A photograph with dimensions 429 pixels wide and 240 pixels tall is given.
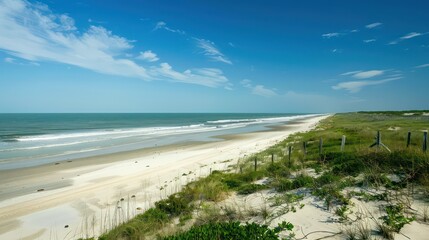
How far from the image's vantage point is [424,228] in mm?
4570

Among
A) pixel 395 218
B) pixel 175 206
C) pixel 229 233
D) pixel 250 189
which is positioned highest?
pixel 395 218

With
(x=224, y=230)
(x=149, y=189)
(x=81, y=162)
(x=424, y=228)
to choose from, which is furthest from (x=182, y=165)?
(x=424, y=228)

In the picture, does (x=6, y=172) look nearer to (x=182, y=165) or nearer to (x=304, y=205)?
(x=182, y=165)

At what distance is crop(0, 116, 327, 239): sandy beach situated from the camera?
7.95 metres

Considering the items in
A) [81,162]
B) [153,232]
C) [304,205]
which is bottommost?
[81,162]

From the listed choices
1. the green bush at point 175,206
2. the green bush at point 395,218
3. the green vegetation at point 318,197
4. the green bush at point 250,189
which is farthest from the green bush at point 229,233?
the green bush at point 250,189

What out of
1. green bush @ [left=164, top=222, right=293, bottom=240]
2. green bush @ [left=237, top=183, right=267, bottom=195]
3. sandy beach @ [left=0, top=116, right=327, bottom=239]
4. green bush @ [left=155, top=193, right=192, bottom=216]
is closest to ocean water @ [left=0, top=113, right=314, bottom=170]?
sandy beach @ [left=0, top=116, right=327, bottom=239]

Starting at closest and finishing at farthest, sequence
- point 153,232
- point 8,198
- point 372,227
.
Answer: point 372,227
point 153,232
point 8,198

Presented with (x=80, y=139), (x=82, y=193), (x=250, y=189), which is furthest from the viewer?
(x=80, y=139)

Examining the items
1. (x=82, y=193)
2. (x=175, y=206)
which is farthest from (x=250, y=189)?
(x=82, y=193)

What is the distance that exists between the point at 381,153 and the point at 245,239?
261 inches

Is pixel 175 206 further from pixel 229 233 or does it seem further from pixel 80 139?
pixel 80 139

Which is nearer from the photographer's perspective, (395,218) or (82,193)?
(395,218)

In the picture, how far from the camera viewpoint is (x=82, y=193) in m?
11.7
